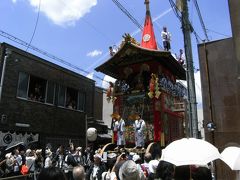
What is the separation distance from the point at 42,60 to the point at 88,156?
320 inches

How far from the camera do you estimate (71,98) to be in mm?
21859

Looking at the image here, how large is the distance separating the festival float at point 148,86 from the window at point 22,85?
18.2 feet

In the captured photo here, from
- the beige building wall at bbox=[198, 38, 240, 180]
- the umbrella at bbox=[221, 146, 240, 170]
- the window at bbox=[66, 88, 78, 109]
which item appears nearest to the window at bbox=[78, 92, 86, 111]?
the window at bbox=[66, 88, 78, 109]

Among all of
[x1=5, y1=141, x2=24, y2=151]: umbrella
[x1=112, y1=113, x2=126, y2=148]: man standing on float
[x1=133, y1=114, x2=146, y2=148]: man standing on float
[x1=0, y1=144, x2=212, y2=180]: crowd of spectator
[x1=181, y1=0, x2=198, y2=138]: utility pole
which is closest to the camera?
[x1=0, y1=144, x2=212, y2=180]: crowd of spectator

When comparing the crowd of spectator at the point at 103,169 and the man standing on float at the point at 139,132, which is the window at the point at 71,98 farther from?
the man standing on float at the point at 139,132

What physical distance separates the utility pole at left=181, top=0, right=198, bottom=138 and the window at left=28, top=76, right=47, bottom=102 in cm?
1216

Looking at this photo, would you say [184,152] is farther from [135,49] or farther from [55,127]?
[55,127]

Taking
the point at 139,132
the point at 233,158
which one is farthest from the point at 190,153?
the point at 139,132

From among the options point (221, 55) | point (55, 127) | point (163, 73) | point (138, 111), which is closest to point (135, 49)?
point (163, 73)

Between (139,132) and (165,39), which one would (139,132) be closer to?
(139,132)

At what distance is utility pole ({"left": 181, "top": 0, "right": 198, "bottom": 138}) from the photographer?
834 centimetres

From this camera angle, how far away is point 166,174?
13.3 feet

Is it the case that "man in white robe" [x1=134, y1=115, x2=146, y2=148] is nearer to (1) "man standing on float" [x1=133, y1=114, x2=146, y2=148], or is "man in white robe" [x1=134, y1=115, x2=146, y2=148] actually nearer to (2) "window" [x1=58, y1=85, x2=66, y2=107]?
(1) "man standing on float" [x1=133, y1=114, x2=146, y2=148]

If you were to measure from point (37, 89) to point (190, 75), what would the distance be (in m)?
12.9
